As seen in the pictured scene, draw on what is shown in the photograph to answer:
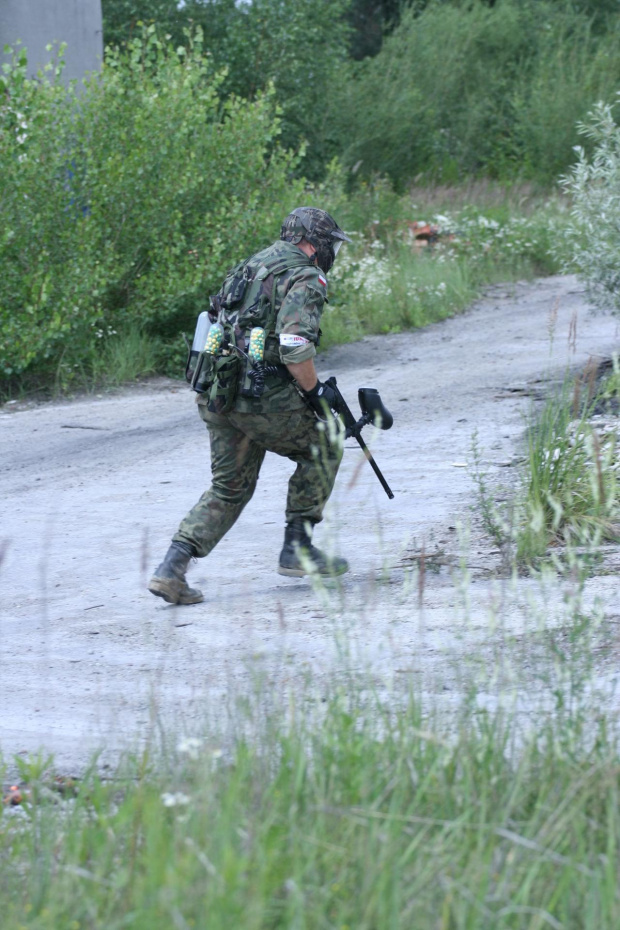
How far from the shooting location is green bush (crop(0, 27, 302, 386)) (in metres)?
10.2

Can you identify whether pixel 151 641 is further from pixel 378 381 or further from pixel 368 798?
pixel 378 381

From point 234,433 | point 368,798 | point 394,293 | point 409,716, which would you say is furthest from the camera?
point 394,293

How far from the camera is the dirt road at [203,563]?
13.1ft

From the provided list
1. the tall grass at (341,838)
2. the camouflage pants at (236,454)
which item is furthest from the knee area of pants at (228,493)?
the tall grass at (341,838)

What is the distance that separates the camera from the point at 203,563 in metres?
5.98

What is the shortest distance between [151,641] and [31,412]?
5.77 metres

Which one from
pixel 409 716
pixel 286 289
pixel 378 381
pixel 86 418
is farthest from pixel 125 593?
pixel 378 381

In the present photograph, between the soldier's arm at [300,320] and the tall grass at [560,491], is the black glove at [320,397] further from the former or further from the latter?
the tall grass at [560,491]

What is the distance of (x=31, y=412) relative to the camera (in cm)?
1009

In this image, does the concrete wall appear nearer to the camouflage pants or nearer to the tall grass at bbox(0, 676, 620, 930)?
the camouflage pants

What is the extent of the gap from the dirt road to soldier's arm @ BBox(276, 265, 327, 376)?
51 cm

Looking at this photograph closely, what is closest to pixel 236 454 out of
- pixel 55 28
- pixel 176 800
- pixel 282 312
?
pixel 282 312

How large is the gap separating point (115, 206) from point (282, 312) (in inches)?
253

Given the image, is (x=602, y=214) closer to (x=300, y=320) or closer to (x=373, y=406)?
(x=373, y=406)
